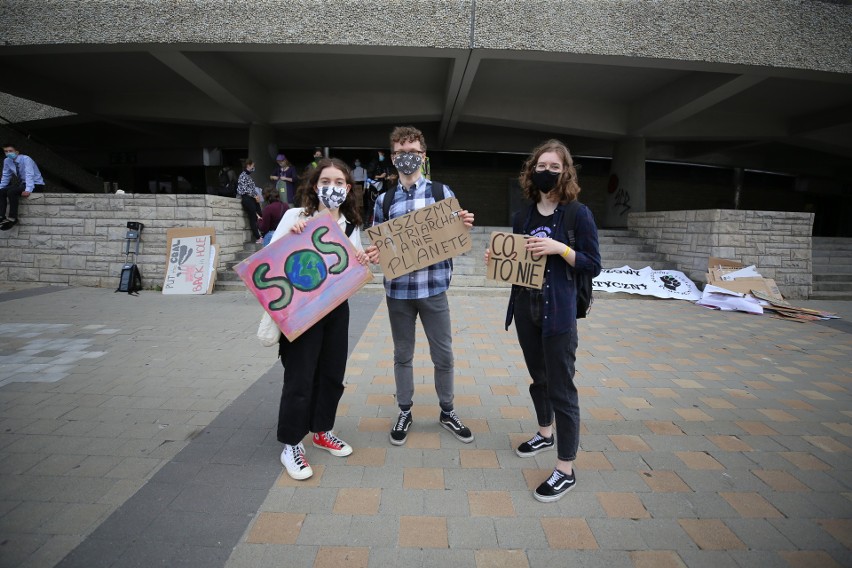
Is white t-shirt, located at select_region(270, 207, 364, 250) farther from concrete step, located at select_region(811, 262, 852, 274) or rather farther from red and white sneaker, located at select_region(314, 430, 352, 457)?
concrete step, located at select_region(811, 262, 852, 274)

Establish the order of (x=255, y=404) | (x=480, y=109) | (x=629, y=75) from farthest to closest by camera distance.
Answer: (x=480, y=109) → (x=629, y=75) → (x=255, y=404)

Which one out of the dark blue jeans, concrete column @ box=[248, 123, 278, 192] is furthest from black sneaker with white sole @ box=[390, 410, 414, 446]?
concrete column @ box=[248, 123, 278, 192]

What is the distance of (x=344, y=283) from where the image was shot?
103 inches

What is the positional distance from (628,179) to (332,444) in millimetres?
14694

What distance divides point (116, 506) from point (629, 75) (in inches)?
514

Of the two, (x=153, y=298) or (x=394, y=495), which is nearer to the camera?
(x=394, y=495)

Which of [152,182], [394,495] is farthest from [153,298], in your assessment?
[152,182]

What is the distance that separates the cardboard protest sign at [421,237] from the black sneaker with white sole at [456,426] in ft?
3.72

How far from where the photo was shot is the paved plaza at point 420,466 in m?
2.00

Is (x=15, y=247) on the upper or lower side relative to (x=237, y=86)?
lower

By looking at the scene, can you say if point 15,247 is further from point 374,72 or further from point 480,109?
point 480,109

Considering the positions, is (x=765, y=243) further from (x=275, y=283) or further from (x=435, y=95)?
(x=275, y=283)

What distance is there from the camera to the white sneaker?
2.50 meters

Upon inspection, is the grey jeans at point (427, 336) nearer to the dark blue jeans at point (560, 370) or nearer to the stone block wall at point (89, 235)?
the dark blue jeans at point (560, 370)
